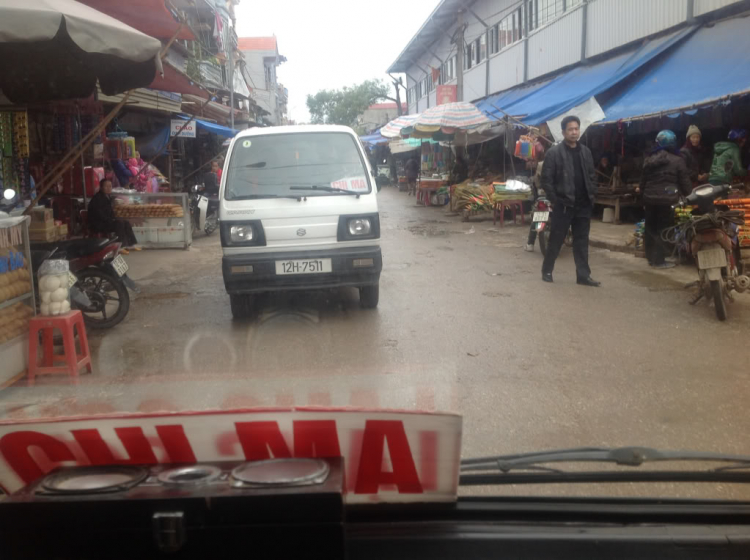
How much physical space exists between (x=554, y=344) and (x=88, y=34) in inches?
165

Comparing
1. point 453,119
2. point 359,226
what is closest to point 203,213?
point 453,119

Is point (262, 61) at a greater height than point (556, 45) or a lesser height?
greater

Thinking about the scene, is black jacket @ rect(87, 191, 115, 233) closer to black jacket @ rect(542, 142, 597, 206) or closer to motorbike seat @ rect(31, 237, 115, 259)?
motorbike seat @ rect(31, 237, 115, 259)

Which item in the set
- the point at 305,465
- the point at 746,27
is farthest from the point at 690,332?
the point at 746,27

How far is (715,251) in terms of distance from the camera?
Answer: 259 inches

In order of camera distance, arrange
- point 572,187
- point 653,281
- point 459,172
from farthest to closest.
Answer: point 459,172 → point 653,281 → point 572,187

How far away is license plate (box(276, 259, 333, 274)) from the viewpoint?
21.5ft

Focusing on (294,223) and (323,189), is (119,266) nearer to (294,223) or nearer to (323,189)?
(294,223)

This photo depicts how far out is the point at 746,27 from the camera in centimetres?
1104

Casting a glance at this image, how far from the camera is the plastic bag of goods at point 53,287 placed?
5.12 meters

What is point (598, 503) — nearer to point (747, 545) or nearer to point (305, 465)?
point (747, 545)

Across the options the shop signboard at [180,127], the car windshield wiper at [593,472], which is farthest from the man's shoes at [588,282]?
the shop signboard at [180,127]

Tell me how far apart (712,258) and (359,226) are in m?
3.30

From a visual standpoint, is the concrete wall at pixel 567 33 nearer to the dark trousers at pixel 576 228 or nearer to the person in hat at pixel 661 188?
the person in hat at pixel 661 188
